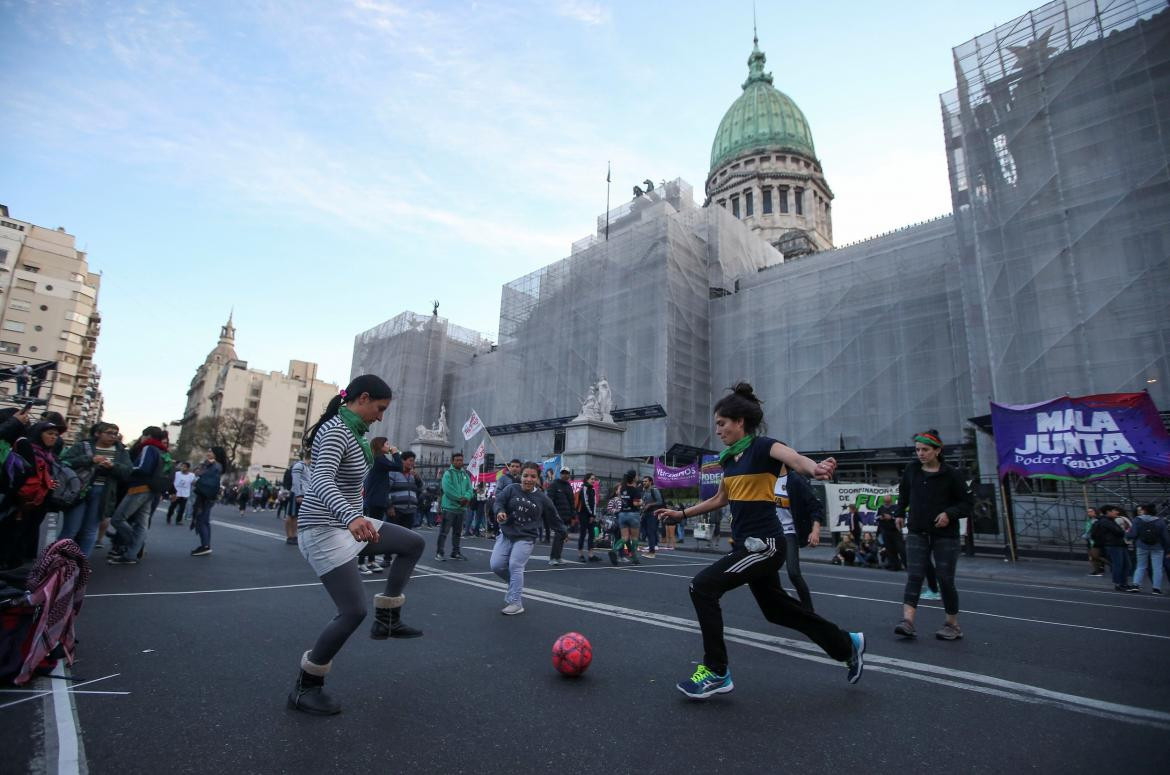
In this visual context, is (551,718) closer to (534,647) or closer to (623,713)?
(623,713)

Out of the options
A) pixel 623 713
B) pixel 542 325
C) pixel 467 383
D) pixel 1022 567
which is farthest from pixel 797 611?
pixel 467 383

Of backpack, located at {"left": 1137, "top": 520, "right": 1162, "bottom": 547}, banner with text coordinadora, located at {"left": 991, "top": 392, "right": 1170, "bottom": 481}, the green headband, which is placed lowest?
backpack, located at {"left": 1137, "top": 520, "right": 1162, "bottom": 547}

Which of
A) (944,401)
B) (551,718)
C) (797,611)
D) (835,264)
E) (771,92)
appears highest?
(771,92)

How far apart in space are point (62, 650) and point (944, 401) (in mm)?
30408

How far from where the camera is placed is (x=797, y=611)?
3711 mm

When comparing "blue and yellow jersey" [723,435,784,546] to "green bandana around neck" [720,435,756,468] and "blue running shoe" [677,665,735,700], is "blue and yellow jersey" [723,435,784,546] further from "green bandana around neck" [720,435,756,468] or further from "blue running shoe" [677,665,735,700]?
"blue running shoe" [677,665,735,700]

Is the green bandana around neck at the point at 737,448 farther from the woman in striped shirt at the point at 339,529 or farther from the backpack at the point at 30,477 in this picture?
the backpack at the point at 30,477

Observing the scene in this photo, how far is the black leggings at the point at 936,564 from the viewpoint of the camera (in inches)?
212

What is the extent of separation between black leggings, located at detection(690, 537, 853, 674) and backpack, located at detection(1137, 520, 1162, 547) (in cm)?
1096

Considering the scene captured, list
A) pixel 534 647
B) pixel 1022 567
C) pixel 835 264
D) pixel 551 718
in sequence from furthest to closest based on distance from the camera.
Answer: pixel 835 264
pixel 1022 567
pixel 534 647
pixel 551 718

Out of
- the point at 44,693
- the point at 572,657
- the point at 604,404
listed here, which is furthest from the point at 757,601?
the point at 604,404

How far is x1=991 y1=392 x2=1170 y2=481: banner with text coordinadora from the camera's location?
43.7 feet

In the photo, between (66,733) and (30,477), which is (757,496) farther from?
(30,477)

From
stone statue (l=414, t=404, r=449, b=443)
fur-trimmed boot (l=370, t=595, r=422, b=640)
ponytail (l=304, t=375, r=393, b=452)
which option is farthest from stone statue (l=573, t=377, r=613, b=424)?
ponytail (l=304, t=375, r=393, b=452)
